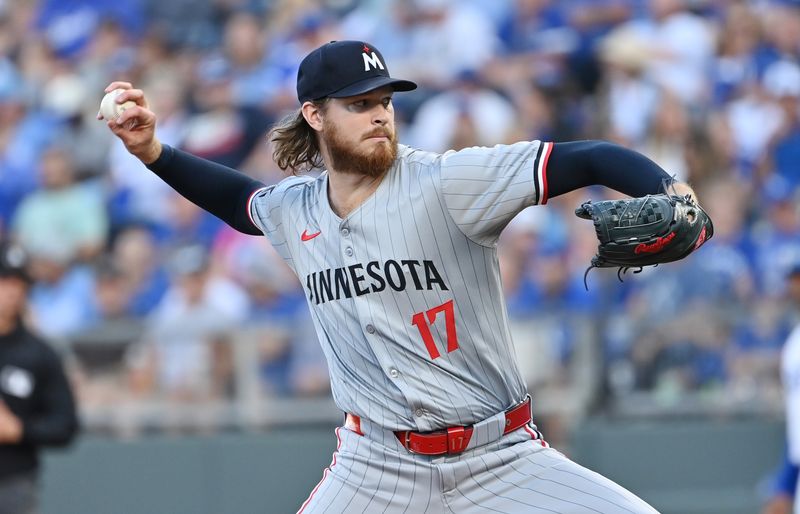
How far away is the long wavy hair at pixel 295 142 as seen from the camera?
4355 mm

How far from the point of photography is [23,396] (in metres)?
6.86

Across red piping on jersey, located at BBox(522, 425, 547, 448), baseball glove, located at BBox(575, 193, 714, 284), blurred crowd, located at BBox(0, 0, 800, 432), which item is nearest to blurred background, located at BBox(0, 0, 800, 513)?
blurred crowd, located at BBox(0, 0, 800, 432)

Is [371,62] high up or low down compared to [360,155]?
up

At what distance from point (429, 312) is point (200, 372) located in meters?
4.91

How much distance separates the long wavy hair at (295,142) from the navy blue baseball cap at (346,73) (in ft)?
0.91

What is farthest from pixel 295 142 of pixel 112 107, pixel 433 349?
pixel 433 349

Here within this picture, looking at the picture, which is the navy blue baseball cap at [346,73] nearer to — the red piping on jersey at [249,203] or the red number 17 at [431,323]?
the red piping on jersey at [249,203]

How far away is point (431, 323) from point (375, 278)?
21 centimetres

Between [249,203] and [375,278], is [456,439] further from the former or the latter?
[249,203]

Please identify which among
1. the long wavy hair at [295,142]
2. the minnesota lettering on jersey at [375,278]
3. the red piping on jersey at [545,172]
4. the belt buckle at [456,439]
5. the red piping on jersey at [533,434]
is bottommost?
the red piping on jersey at [533,434]

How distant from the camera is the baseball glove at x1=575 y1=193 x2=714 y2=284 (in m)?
3.30

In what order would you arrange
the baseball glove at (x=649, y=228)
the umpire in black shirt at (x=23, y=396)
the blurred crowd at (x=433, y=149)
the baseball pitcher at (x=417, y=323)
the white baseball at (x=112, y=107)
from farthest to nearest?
the blurred crowd at (x=433, y=149) → the umpire in black shirt at (x=23, y=396) → the white baseball at (x=112, y=107) → the baseball pitcher at (x=417, y=323) → the baseball glove at (x=649, y=228)

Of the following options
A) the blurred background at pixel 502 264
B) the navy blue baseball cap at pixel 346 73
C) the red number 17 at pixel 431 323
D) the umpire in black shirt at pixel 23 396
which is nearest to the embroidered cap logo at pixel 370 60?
the navy blue baseball cap at pixel 346 73

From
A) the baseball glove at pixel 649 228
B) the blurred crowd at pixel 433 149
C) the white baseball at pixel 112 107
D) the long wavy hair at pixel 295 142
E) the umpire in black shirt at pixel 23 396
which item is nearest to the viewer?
the baseball glove at pixel 649 228
